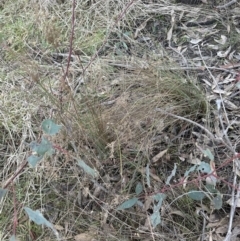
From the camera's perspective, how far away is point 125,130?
1819 millimetres

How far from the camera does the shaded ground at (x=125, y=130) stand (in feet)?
5.73

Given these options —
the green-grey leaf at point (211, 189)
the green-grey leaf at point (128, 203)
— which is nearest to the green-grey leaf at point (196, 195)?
the green-grey leaf at point (211, 189)

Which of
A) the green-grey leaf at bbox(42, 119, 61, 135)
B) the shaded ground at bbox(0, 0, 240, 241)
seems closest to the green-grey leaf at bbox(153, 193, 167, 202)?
the shaded ground at bbox(0, 0, 240, 241)

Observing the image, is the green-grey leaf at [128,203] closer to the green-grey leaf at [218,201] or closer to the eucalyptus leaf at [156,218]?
the eucalyptus leaf at [156,218]

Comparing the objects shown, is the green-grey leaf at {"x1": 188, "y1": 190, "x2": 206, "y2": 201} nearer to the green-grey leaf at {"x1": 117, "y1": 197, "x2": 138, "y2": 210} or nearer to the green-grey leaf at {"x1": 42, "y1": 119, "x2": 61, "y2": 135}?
the green-grey leaf at {"x1": 117, "y1": 197, "x2": 138, "y2": 210}

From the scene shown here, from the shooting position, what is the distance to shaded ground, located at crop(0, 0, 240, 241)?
68.7 inches

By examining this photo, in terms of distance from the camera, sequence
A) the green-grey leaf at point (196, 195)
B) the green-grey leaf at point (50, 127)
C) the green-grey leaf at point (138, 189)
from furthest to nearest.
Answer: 1. the green-grey leaf at point (138, 189)
2. the green-grey leaf at point (196, 195)
3. the green-grey leaf at point (50, 127)

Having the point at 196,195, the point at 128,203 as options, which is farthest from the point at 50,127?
the point at 196,195

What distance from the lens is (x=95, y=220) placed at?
5.81 ft

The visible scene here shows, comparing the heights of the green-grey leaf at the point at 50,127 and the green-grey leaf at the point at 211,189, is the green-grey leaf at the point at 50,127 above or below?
above

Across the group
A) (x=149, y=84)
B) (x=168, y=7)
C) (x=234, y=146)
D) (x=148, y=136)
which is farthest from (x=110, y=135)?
(x=168, y=7)

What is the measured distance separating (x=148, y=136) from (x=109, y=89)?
1.06 feet

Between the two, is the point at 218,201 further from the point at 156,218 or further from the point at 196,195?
the point at 156,218

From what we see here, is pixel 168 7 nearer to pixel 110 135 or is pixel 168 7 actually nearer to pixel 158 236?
pixel 110 135
